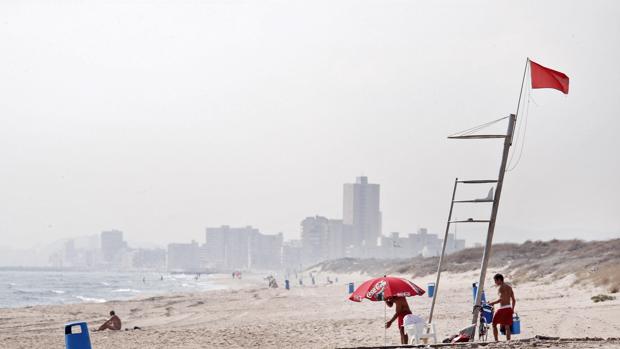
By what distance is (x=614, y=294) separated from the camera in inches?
839

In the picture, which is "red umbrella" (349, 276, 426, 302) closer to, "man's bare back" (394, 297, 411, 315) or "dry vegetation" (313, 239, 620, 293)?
"man's bare back" (394, 297, 411, 315)

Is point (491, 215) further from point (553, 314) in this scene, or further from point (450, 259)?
point (450, 259)

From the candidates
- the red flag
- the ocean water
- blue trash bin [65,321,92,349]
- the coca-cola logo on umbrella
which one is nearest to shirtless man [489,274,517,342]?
the coca-cola logo on umbrella

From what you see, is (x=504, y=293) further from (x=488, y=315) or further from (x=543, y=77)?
(x=543, y=77)

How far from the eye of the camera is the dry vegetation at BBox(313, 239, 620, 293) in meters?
27.1

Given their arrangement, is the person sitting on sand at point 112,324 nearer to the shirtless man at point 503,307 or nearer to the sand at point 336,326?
the sand at point 336,326

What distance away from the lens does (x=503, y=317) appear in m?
11.8

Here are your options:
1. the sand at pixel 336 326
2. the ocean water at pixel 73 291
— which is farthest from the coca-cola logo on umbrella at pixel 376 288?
the ocean water at pixel 73 291

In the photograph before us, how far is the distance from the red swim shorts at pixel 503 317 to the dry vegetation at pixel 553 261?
1156cm

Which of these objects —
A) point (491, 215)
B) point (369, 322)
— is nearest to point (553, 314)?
point (369, 322)

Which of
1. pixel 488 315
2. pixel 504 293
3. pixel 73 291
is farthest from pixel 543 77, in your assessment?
pixel 73 291

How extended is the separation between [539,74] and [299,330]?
981 cm

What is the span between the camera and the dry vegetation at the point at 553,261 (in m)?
27.1

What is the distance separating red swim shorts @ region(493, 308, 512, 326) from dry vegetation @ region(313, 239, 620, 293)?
1156 centimetres
